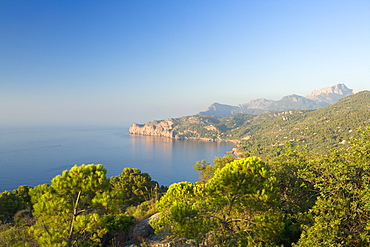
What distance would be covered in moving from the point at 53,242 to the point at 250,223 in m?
7.84

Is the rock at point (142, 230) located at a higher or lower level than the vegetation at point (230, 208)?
lower

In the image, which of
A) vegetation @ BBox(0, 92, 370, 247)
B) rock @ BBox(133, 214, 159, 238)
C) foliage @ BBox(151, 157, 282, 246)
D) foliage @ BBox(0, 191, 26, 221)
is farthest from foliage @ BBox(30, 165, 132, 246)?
foliage @ BBox(0, 191, 26, 221)

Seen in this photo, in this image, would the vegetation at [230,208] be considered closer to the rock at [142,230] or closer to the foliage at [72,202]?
the foliage at [72,202]

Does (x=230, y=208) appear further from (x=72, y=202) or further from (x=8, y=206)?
(x=8, y=206)

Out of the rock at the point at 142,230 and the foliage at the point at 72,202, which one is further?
the rock at the point at 142,230

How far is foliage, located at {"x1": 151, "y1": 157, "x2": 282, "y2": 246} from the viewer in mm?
8258

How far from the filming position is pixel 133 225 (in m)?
12.8

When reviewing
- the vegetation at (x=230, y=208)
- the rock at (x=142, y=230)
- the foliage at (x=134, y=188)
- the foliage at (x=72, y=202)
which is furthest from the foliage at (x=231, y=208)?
the foliage at (x=134, y=188)

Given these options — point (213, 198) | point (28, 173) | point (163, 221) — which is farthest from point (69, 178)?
point (28, 173)

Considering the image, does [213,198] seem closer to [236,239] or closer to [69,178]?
[236,239]

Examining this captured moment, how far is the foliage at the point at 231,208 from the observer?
826cm

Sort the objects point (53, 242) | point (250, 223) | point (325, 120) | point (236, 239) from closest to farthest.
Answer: point (53, 242), point (236, 239), point (250, 223), point (325, 120)

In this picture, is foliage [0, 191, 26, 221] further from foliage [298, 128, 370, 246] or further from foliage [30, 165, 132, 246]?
foliage [298, 128, 370, 246]

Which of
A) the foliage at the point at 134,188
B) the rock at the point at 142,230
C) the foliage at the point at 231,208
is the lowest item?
the foliage at the point at 134,188
